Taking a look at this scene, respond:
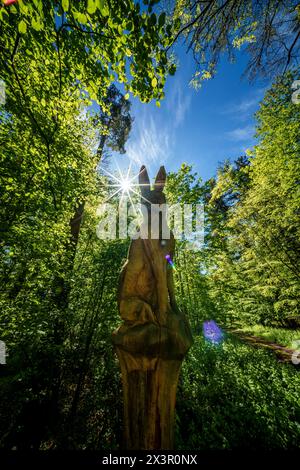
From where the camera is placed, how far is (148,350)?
86.7 inches

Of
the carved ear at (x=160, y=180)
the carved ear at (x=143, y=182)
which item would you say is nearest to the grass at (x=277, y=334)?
the carved ear at (x=160, y=180)

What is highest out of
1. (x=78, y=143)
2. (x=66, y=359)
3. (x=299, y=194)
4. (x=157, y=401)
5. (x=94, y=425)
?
(x=78, y=143)

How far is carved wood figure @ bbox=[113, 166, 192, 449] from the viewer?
2207mm

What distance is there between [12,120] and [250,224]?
873 cm

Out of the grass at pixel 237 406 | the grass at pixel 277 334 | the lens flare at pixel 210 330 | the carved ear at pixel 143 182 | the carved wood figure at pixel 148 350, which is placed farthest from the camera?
the grass at pixel 277 334

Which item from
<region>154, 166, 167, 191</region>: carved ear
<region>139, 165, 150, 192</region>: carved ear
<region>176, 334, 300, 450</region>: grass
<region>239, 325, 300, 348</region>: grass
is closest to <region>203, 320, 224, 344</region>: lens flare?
<region>176, 334, 300, 450</region>: grass

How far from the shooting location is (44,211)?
4.22 m

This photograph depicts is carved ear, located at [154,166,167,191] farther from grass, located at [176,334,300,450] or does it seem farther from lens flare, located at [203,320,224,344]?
lens flare, located at [203,320,224,344]

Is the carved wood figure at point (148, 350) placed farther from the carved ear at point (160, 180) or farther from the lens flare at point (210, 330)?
the lens flare at point (210, 330)

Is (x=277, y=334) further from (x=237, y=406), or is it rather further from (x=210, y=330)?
(x=237, y=406)

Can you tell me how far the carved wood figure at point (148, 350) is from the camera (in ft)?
7.24

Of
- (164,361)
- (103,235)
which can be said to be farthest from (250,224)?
(164,361)

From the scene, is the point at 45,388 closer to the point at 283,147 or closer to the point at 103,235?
the point at 103,235

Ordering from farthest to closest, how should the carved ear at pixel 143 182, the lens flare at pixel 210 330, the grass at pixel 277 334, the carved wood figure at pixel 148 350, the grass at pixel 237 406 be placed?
the grass at pixel 277 334
the lens flare at pixel 210 330
the grass at pixel 237 406
the carved ear at pixel 143 182
the carved wood figure at pixel 148 350
